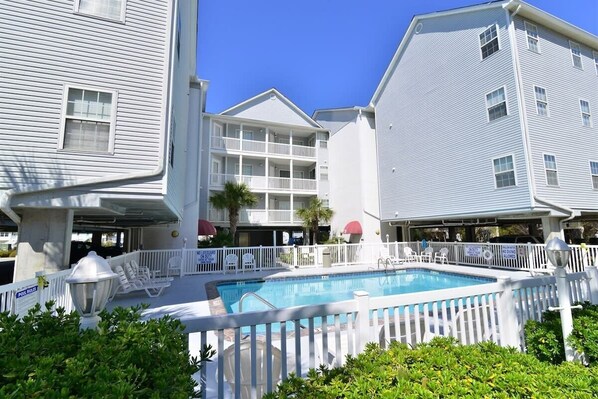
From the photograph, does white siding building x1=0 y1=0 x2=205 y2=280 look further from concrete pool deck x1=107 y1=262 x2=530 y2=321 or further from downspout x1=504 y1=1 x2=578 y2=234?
downspout x1=504 y1=1 x2=578 y2=234

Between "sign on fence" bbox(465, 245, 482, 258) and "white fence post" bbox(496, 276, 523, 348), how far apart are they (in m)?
12.9

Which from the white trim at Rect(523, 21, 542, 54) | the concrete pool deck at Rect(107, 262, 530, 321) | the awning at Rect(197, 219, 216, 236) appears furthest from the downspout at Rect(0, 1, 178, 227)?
the white trim at Rect(523, 21, 542, 54)

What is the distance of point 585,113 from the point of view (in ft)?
49.4

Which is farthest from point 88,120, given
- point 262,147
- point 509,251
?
point 509,251

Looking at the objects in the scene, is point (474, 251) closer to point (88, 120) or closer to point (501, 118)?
point (501, 118)

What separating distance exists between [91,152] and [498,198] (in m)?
15.7

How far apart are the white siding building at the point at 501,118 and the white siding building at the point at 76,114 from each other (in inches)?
550

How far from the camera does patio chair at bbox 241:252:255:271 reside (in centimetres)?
1507

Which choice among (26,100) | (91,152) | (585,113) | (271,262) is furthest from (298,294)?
(585,113)

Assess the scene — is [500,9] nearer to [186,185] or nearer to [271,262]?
[271,262]

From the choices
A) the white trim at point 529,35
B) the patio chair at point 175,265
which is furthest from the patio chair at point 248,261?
the white trim at point 529,35

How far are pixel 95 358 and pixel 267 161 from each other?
21854 millimetres

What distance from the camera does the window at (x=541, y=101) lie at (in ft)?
44.1

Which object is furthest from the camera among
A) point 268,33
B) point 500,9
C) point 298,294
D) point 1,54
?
point 268,33
